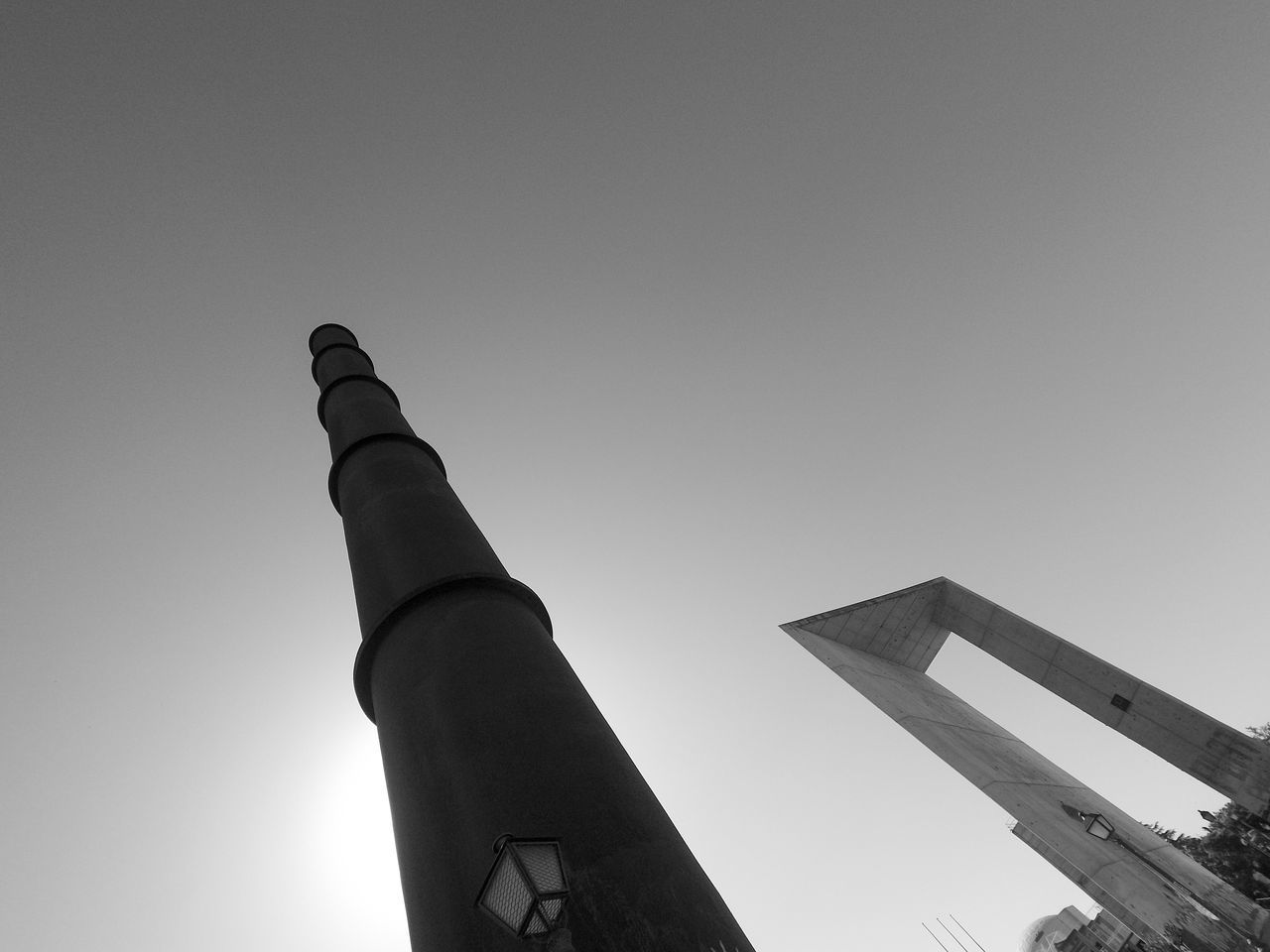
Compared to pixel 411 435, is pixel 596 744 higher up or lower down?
lower down

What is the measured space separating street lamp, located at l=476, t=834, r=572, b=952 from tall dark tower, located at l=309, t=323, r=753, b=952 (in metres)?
0.08

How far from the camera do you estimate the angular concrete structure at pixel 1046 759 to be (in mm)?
11727

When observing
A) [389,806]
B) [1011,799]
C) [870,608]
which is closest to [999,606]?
[870,608]

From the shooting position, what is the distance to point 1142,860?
12430mm

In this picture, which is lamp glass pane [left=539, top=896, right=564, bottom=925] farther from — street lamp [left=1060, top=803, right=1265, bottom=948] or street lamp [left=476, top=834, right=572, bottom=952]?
street lamp [left=1060, top=803, right=1265, bottom=948]

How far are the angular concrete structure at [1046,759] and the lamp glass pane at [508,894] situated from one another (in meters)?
13.2

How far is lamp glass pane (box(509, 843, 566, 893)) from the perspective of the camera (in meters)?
2.01

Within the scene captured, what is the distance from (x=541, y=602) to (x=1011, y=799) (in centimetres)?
1249

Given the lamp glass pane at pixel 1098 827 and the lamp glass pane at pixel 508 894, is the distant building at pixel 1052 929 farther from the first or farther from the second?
the lamp glass pane at pixel 508 894

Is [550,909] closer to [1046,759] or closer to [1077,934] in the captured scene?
[1046,759]

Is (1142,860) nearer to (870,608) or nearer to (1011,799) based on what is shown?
(1011,799)

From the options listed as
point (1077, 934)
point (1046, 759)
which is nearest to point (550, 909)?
point (1046, 759)

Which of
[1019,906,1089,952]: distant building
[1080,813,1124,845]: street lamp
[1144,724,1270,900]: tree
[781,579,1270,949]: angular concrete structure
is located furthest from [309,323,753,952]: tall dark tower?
[1019,906,1089,952]: distant building

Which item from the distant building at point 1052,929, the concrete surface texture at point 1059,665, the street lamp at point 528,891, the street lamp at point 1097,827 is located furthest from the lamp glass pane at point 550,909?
the distant building at point 1052,929
